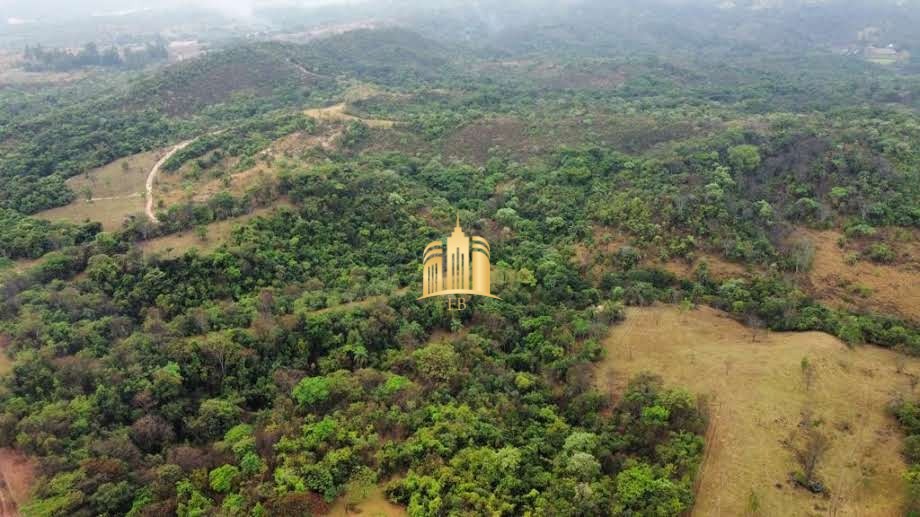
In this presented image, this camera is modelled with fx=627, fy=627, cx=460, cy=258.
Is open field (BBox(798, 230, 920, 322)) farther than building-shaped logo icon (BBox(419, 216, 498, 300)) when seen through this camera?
Yes

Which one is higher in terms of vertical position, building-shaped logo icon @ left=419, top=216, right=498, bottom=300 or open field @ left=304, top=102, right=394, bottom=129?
open field @ left=304, top=102, right=394, bottom=129

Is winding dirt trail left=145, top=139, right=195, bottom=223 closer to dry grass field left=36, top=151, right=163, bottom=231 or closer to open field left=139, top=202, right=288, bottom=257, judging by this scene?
dry grass field left=36, top=151, right=163, bottom=231

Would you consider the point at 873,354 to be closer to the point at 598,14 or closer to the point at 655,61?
the point at 655,61

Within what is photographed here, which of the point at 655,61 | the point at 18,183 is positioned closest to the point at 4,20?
the point at 18,183

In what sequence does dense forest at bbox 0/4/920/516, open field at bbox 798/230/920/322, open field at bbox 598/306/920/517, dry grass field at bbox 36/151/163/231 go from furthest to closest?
dry grass field at bbox 36/151/163/231, open field at bbox 798/230/920/322, dense forest at bbox 0/4/920/516, open field at bbox 598/306/920/517

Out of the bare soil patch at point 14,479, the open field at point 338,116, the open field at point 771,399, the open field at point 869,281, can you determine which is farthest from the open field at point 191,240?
the open field at point 869,281

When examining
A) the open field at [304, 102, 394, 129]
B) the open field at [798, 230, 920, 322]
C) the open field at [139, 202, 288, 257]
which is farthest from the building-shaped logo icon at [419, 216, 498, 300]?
the open field at [304, 102, 394, 129]
